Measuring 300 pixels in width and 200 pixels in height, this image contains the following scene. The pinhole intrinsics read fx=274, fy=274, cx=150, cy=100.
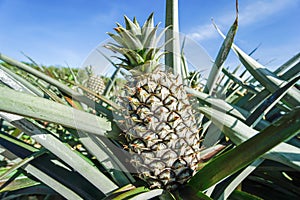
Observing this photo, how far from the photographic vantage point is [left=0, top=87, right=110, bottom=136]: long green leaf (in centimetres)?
41

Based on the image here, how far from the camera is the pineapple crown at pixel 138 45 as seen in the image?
2.38 feet

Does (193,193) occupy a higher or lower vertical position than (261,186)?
higher

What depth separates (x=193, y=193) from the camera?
0.60 metres

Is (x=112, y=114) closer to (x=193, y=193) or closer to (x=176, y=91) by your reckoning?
(x=176, y=91)

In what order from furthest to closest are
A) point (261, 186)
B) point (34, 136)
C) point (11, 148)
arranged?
1. point (261, 186)
2. point (11, 148)
3. point (34, 136)

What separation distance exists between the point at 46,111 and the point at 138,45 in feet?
1.12

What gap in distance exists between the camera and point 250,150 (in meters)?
0.43

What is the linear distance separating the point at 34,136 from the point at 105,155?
180mm

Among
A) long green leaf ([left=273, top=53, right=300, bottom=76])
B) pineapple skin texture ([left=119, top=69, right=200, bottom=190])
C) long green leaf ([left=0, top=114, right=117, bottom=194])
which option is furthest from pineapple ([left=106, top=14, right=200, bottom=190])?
long green leaf ([left=273, top=53, right=300, bottom=76])

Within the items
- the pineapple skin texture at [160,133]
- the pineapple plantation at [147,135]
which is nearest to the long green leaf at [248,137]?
the pineapple plantation at [147,135]

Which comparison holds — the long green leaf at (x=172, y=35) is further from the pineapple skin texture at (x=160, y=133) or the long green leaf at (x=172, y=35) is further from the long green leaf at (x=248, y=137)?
the long green leaf at (x=248, y=137)

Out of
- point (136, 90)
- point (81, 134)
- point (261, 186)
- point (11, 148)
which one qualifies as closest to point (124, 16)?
point (136, 90)

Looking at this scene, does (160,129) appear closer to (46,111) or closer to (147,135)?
(147,135)

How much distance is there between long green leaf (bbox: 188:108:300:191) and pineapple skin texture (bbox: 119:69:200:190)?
0.08 meters
